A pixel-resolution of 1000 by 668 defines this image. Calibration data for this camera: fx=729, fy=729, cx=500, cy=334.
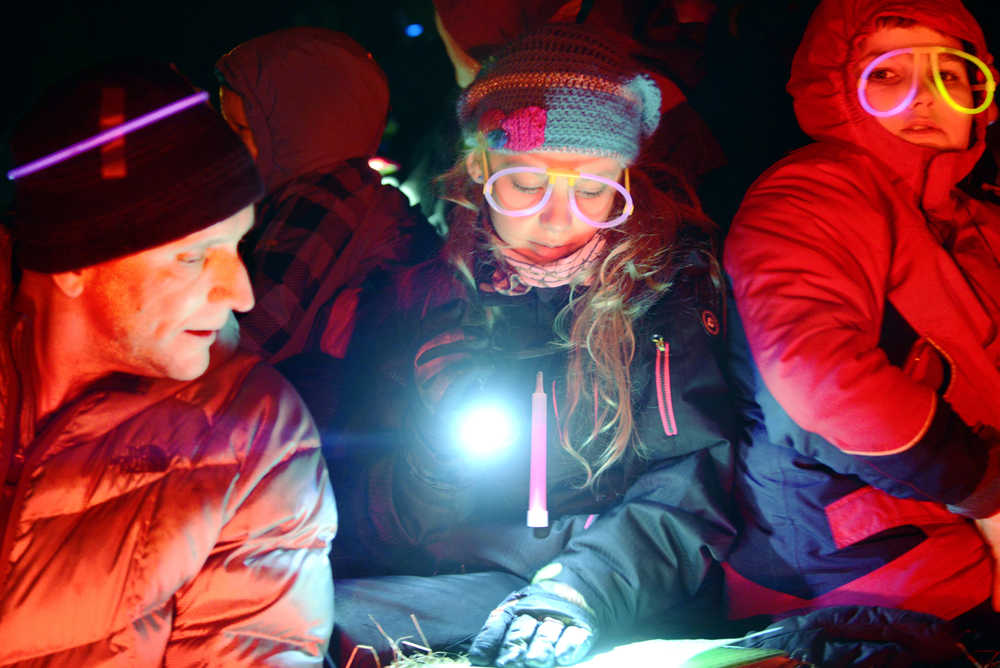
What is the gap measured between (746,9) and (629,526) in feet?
6.99

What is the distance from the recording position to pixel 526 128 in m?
1.98

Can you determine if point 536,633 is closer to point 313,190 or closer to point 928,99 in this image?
point 313,190

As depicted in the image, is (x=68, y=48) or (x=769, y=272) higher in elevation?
(x=68, y=48)

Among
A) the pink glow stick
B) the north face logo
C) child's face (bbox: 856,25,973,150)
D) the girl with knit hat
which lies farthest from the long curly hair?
the north face logo

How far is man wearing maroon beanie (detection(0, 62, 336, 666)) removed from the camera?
1.46 m

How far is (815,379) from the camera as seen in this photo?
5.98 feet

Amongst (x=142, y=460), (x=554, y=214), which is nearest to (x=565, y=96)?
(x=554, y=214)

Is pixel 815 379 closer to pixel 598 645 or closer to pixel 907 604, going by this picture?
pixel 907 604

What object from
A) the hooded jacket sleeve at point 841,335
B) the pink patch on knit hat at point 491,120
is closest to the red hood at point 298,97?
the pink patch on knit hat at point 491,120

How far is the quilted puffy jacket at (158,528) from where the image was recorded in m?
1.50

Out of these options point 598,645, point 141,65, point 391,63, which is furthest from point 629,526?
point 391,63

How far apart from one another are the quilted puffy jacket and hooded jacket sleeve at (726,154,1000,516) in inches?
49.5

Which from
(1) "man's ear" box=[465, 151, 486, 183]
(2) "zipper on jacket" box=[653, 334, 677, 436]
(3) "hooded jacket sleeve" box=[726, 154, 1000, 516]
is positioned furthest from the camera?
(1) "man's ear" box=[465, 151, 486, 183]

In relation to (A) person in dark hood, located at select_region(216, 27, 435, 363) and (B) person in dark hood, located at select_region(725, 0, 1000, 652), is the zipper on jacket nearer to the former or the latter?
(B) person in dark hood, located at select_region(725, 0, 1000, 652)
